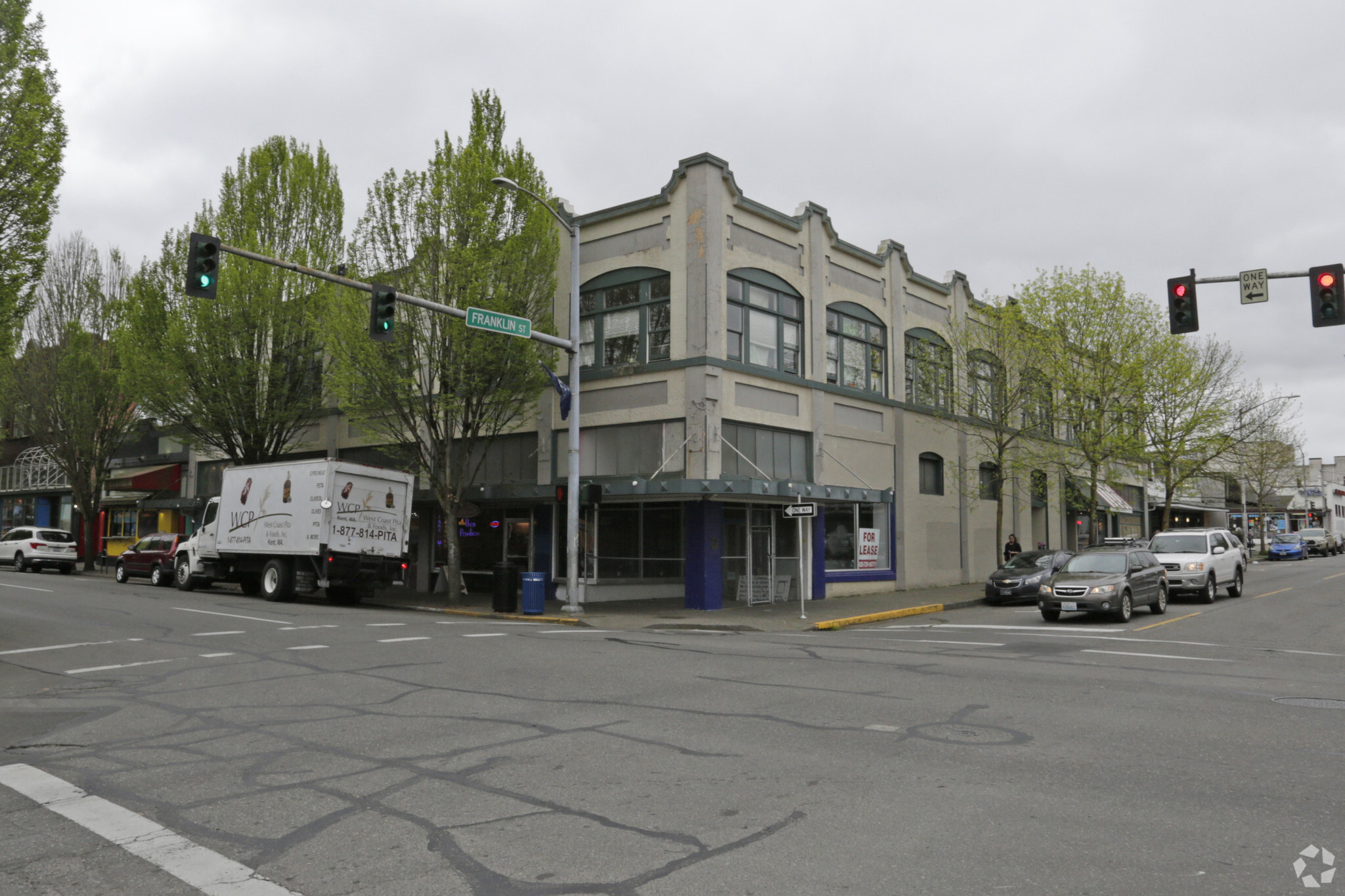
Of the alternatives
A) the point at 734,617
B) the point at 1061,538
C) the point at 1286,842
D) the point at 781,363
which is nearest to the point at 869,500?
the point at 781,363

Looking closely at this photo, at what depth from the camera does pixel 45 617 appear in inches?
736

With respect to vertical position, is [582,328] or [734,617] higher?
[582,328]

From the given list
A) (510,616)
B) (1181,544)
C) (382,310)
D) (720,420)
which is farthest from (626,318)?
(1181,544)

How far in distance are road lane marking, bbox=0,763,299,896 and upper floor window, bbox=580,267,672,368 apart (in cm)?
1876

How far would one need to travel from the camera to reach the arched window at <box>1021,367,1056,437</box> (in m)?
31.8

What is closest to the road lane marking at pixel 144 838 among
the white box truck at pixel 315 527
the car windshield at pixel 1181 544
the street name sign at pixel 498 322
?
the street name sign at pixel 498 322

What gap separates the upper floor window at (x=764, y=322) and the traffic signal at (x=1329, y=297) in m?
12.6

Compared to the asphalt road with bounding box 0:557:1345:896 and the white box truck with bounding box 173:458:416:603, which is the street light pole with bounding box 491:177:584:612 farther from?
the asphalt road with bounding box 0:557:1345:896

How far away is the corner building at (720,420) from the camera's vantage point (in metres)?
23.7

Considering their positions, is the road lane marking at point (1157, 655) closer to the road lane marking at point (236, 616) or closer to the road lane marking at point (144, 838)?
the road lane marking at point (144, 838)

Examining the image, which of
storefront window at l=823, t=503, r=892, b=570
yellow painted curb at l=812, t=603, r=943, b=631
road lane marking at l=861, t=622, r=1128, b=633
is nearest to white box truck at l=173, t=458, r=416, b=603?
yellow painted curb at l=812, t=603, r=943, b=631

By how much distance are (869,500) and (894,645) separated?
12.4m

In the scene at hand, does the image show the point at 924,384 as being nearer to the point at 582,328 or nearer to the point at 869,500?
A: the point at 869,500

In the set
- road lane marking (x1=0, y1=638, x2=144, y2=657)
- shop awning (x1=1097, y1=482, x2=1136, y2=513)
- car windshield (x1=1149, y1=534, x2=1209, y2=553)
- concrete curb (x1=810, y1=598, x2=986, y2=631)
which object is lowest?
concrete curb (x1=810, y1=598, x2=986, y2=631)
